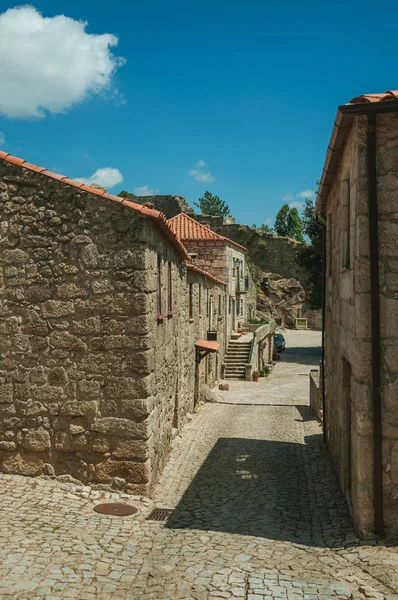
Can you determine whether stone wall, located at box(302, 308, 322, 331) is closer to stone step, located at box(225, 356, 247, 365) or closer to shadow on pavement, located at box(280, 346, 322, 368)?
shadow on pavement, located at box(280, 346, 322, 368)

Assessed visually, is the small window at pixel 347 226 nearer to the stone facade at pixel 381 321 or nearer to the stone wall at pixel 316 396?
the stone facade at pixel 381 321

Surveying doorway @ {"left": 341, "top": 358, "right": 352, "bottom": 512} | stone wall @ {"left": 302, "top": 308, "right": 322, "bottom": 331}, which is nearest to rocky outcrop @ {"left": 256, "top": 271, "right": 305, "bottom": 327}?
stone wall @ {"left": 302, "top": 308, "right": 322, "bottom": 331}

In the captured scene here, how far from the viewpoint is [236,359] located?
2642cm

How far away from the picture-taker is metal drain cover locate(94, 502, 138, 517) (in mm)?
7227

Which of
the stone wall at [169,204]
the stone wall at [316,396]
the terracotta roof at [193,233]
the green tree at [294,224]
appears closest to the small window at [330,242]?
the stone wall at [316,396]

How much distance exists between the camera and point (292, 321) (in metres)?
47.9

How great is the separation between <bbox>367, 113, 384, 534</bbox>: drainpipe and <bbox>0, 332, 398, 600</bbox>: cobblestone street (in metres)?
0.58

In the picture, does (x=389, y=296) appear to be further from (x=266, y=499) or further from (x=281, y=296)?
(x=281, y=296)

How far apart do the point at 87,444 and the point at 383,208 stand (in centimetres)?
530

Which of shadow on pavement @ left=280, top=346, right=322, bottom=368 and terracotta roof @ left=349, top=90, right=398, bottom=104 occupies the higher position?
terracotta roof @ left=349, top=90, right=398, bottom=104

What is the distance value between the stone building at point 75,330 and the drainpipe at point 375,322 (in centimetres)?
304

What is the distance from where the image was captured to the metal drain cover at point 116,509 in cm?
723

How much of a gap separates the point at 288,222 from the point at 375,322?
68807 mm

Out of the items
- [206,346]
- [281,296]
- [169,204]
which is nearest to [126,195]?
[169,204]
